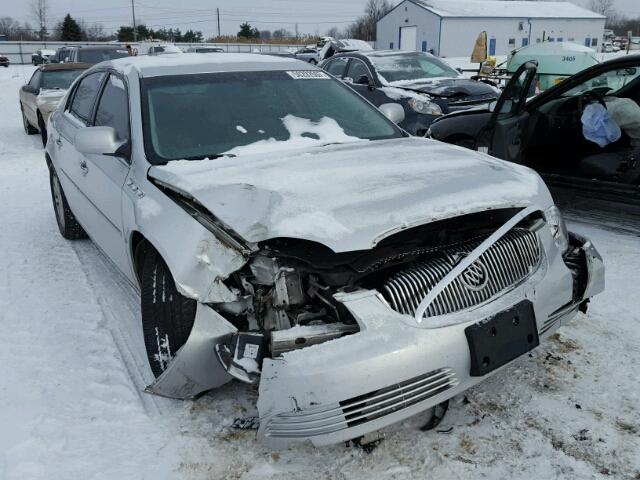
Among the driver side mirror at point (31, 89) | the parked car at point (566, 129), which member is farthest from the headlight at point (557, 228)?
the driver side mirror at point (31, 89)

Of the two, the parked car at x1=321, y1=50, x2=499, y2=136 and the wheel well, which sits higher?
the parked car at x1=321, y1=50, x2=499, y2=136

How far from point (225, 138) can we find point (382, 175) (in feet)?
3.50

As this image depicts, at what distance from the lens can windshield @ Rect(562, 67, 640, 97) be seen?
538cm

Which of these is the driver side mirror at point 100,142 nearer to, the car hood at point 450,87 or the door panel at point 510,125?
the door panel at point 510,125

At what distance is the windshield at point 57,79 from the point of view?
11.3 metres

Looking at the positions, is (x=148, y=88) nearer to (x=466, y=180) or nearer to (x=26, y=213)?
(x=466, y=180)

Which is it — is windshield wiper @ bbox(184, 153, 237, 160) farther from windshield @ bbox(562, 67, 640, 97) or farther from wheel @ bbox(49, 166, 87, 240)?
windshield @ bbox(562, 67, 640, 97)

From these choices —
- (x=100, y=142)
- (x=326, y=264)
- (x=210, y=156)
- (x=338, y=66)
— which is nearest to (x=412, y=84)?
(x=338, y=66)

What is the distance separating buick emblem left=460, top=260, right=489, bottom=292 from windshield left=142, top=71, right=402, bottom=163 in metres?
1.39

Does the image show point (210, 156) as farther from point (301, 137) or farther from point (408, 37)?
point (408, 37)

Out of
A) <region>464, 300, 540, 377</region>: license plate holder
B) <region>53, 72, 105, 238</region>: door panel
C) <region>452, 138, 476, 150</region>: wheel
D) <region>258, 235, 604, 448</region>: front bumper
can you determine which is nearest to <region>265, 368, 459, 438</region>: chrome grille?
<region>258, 235, 604, 448</region>: front bumper

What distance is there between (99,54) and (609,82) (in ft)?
43.3

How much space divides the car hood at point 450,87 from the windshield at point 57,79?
6.34 metres

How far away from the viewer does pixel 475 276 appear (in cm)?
255
